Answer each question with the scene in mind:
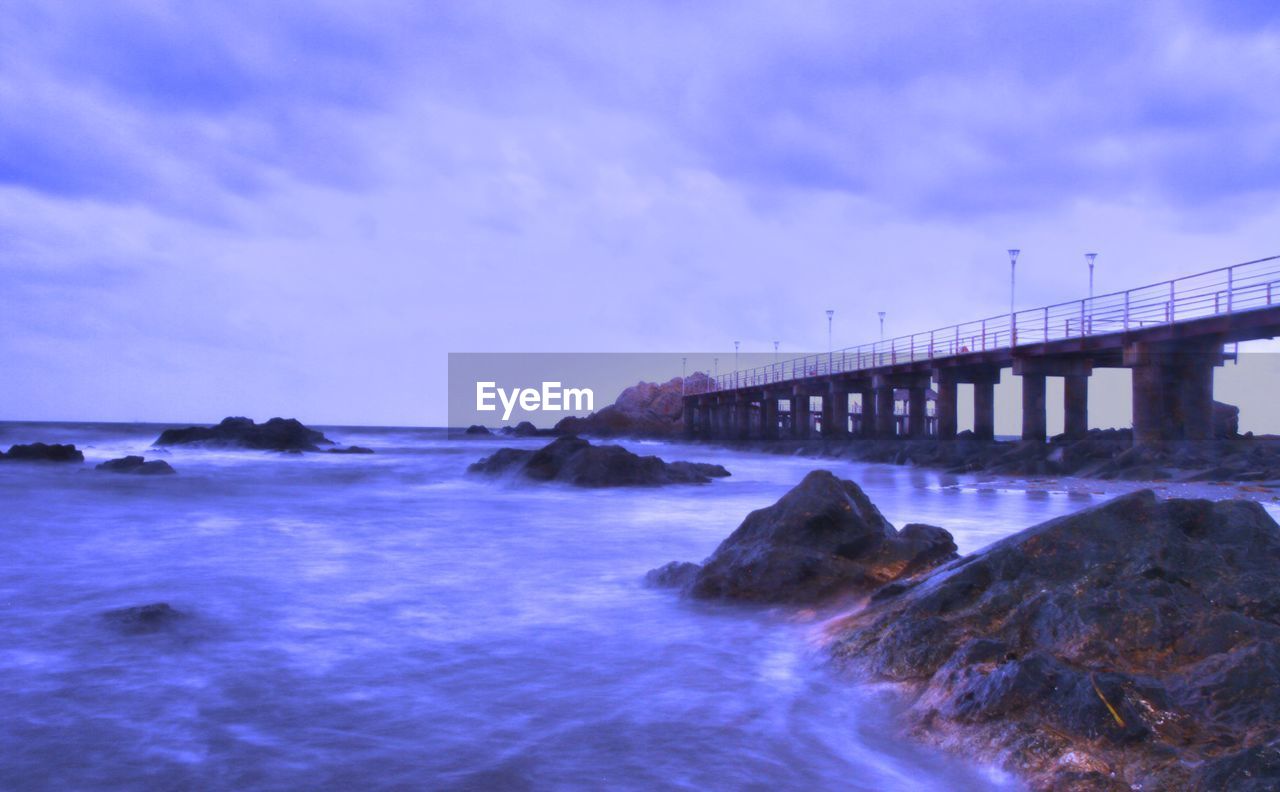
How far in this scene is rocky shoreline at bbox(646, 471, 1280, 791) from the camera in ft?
9.05

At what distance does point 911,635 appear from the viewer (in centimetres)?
394

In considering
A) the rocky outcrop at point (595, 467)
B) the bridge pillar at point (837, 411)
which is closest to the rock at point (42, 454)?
the rocky outcrop at point (595, 467)

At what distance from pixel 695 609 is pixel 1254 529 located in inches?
123

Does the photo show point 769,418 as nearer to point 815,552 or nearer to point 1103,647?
point 815,552

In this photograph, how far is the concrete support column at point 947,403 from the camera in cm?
2766

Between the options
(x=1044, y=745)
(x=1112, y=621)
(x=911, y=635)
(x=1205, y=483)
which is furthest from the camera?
(x=1205, y=483)

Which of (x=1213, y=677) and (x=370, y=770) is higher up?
(x=1213, y=677)

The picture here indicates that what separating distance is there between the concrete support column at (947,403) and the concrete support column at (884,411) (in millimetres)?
4508

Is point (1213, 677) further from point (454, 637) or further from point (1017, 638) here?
point (454, 637)

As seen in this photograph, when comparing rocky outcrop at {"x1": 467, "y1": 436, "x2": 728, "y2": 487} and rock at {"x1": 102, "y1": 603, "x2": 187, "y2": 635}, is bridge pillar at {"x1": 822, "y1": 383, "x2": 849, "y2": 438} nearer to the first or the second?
rocky outcrop at {"x1": 467, "y1": 436, "x2": 728, "y2": 487}

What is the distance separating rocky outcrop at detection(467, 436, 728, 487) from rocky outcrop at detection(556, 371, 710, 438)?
57.7 metres

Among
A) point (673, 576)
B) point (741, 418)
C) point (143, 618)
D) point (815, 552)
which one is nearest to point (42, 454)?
point (143, 618)

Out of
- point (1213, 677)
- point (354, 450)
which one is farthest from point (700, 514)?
point (354, 450)

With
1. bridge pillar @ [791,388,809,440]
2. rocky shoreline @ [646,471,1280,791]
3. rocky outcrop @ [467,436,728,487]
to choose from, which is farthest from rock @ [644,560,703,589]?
bridge pillar @ [791,388,809,440]
